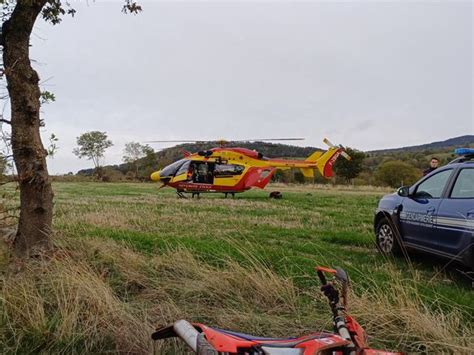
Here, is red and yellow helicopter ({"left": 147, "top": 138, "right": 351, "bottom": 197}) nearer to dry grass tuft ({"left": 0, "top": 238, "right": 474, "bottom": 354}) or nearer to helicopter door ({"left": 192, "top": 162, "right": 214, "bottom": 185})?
helicopter door ({"left": 192, "top": 162, "right": 214, "bottom": 185})

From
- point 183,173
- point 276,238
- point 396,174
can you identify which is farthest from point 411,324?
point 396,174

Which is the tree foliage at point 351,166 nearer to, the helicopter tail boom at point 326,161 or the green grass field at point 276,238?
the helicopter tail boom at point 326,161

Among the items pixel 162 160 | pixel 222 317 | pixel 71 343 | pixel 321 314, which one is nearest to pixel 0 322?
pixel 71 343

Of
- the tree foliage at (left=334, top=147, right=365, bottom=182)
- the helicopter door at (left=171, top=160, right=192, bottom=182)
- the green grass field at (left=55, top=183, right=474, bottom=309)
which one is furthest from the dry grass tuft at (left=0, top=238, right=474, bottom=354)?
the tree foliage at (left=334, top=147, right=365, bottom=182)

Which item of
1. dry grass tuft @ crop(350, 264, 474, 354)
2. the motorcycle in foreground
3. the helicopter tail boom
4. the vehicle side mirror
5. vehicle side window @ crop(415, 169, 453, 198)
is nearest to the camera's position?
the motorcycle in foreground

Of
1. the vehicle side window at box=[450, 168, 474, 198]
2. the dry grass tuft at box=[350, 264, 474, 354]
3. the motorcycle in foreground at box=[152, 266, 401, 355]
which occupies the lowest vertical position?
the dry grass tuft at box=[350, 264, 474, 354]

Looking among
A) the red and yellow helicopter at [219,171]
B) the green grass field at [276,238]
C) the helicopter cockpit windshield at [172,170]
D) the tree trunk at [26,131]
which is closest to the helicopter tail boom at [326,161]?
the red and yellow helicopter at [219,171]

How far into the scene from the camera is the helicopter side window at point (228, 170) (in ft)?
70.0

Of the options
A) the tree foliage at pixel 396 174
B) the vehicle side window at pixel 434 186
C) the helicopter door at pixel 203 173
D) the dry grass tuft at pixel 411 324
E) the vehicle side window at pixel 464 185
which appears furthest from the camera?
the tree foliage at pixel 396 174

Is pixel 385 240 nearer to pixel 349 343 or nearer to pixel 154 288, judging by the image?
pixel 154 288

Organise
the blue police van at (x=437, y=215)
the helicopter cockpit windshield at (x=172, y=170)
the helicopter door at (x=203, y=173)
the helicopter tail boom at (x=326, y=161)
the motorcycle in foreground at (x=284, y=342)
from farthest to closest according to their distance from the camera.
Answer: the helicopter tail boom at (x=326, y=161), the helicopter cockpit windshield at (x=172, y=170), the helicopter door at (x=203, y=173), the blue police van at (x=437, y=215), the motorcycle in foreground at (x=284, y=342)

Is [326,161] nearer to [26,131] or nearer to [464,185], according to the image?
[464,185]

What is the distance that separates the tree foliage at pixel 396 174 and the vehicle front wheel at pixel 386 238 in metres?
40.1

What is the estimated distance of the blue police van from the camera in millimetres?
5738
